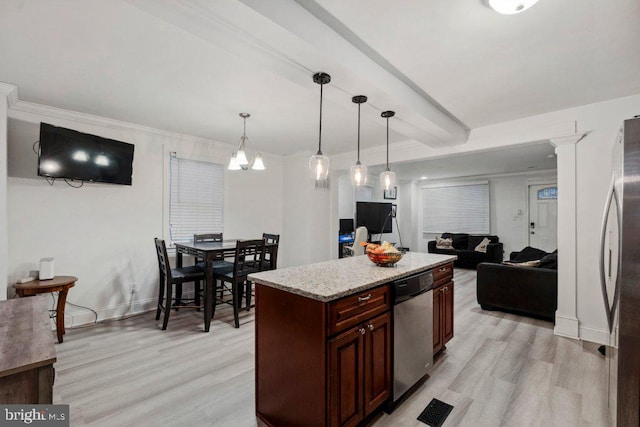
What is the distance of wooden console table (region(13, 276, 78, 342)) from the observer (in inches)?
104

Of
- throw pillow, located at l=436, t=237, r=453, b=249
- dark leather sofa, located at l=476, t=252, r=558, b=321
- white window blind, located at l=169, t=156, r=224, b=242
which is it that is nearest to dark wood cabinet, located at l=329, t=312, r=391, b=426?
dark leather sofa, located at l=476, t=252, r=558, b=321

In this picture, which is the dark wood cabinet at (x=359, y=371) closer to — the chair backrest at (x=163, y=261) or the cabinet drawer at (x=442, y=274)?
the cabinet drawer at (x=442, y=274)

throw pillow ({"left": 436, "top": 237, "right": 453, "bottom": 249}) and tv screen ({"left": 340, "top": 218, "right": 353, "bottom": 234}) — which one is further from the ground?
tv screen ({"left": 340, "top": 218, "right": 353, "bottom": 234})

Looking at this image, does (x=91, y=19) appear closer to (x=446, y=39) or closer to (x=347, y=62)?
(x=347, y=62)

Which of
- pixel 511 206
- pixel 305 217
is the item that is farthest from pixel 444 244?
pixel 305 217

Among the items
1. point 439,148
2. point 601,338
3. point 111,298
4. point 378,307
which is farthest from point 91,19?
point 601,338

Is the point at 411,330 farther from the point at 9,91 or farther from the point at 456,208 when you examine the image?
the point at 456,208

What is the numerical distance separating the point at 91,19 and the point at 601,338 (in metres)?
4.96

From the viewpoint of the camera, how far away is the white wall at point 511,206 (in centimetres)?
722

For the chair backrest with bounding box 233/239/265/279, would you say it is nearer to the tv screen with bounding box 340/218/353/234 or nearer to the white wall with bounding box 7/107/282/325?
the white wall with bounding box 7/107/282/325

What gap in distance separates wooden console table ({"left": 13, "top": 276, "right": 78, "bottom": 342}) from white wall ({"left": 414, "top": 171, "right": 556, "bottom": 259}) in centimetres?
858

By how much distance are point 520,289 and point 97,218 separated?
5220 mm

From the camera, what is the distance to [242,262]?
141 inches

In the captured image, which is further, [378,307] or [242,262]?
[242,262]
